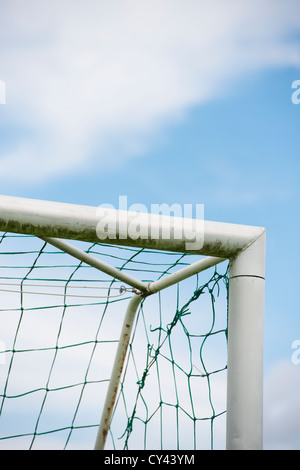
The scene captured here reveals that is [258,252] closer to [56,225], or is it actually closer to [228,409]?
[228,409]

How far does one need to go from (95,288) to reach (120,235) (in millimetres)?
1168

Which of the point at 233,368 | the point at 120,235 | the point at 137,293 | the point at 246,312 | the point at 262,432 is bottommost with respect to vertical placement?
the point at 262,432

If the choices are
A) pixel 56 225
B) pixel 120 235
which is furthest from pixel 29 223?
pixel 120 235

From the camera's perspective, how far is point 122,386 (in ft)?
10.7

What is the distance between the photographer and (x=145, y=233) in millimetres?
1993

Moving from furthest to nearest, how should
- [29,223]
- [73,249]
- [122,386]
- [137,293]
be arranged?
[122,386], [137,293], [73,249], [29,223]

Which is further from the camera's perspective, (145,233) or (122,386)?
(122,386)

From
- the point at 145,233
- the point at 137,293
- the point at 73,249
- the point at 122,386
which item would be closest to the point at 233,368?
the point at 145,233

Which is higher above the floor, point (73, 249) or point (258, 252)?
point (73, 249)

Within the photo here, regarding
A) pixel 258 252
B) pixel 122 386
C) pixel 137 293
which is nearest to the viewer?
pixel 258 252

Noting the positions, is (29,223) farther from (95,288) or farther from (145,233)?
(95,288)

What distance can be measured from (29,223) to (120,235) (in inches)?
11.1

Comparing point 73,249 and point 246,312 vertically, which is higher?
point 73,249

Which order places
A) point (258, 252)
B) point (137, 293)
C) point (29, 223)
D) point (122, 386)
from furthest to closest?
1. point (122, 386)
2. point (137, 293)
3. point (258, 252)
4. point (29, 223)
